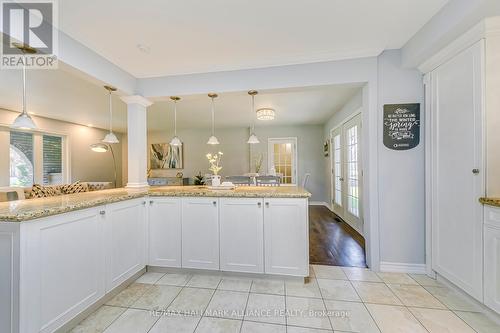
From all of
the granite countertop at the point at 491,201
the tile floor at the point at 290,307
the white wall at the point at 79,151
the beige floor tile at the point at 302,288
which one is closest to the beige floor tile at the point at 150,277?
the tile floor at the point at 290,307

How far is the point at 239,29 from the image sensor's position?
1.88 meters

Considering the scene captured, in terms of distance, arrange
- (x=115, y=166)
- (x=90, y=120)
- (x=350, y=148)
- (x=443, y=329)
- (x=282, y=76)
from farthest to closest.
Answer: (x=115, y=166), (x=90, y=120), (x=350, y=148), (x=282, y=76), (x=443, y=329)

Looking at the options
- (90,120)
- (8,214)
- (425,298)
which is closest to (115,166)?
(90,120)

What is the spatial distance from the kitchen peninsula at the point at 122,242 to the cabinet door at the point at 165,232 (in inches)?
0.4

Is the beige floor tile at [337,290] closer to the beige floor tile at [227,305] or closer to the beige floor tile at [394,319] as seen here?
the beige floor tile at [394,319]

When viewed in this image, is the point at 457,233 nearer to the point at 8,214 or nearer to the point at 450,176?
the point at 450,176

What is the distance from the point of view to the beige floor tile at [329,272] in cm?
221

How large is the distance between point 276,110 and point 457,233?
3.55m

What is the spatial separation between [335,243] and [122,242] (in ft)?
9.21

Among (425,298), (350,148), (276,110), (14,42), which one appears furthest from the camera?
(276,110)

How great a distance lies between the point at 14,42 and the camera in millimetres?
1575

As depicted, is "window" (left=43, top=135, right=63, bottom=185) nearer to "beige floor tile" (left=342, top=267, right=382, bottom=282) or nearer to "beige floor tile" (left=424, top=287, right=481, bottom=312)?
"beige floor tile" (left=342, top=267, right=382, bottom=282)

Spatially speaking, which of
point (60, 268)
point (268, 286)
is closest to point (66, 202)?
point (60, 268)

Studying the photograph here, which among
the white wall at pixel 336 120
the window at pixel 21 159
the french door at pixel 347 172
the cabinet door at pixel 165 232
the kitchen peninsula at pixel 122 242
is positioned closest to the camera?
the kitchen peninsula at pixel 122 242
